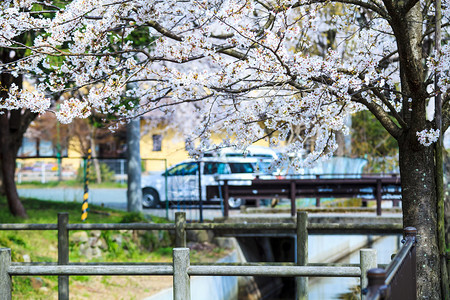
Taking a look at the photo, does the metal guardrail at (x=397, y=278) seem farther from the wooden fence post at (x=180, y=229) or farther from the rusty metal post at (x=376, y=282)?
the wooden fence post at (x=180, y=229)

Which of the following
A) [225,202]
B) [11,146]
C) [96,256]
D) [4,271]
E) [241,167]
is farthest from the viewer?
[241,167]

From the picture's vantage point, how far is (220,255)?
15719mm

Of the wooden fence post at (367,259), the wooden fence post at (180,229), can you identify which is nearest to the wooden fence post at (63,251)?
the wooden fence post at (180,229)

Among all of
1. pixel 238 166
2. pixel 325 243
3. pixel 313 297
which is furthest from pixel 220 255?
pixel 238 166

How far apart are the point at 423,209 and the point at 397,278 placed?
10.7 feet

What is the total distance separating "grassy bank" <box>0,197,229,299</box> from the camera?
11.8 m

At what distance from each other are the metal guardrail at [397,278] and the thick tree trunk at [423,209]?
132cm

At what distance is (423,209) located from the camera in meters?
7.74

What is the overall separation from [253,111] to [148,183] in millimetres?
13487

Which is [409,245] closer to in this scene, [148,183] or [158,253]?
[158,253]

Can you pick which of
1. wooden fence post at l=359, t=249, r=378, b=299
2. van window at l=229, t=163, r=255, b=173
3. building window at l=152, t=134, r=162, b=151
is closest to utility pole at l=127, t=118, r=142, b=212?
van window at l=229, t=163, r=255, b=173

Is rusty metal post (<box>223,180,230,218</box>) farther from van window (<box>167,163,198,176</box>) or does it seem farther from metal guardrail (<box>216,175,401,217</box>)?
van window (<box>167,163,198,176</box>)

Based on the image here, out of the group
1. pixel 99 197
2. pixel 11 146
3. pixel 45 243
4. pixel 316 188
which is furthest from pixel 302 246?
pixel 99 197

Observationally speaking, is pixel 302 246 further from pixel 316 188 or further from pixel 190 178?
pixel 190 178
